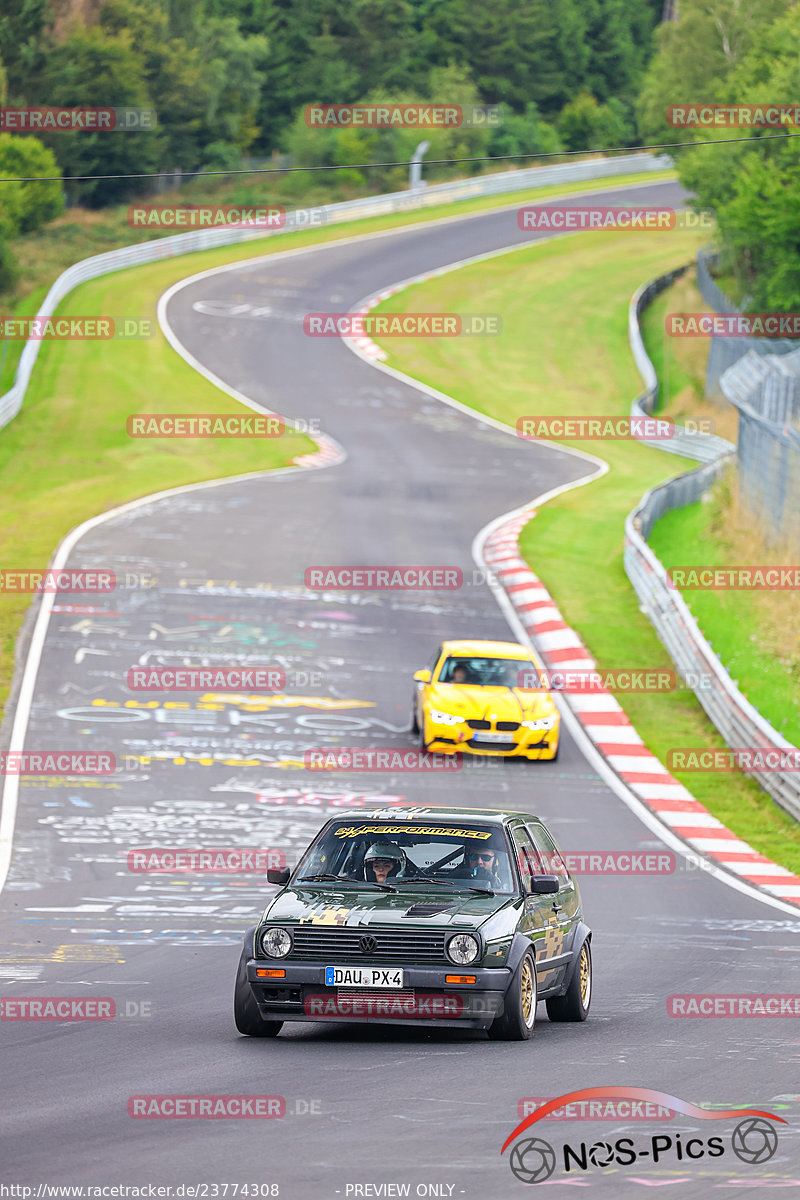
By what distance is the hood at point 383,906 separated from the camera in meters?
9.63

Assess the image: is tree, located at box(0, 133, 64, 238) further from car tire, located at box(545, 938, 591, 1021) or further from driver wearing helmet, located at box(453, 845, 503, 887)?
car tire, located at box(545, 938, 591, 1021)

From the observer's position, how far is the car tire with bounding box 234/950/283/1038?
31.7 feet

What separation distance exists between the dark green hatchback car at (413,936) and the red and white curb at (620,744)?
6195 mm

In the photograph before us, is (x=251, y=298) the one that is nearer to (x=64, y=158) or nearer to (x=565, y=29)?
(x=64, y=158)

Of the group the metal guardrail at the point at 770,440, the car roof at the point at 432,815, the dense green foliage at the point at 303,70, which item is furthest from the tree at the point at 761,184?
the car roof at the point at 432,815

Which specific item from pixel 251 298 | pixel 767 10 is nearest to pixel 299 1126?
pixel 251 298

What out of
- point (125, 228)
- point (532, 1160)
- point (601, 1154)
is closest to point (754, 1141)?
point (601, 1154)

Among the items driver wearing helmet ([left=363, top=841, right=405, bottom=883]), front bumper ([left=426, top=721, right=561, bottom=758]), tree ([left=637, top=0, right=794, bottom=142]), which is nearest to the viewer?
driver wearing helmet ([left=363, top=841, right=405, bottom=883])

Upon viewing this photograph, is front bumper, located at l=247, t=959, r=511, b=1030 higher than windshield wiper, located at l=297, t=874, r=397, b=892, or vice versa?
windshield wiper, located at l=297, t=874, r=397, b=892

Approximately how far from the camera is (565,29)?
4333 inches

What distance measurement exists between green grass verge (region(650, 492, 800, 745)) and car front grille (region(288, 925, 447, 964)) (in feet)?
41.8

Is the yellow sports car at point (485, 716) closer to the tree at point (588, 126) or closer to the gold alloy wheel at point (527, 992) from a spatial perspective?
the gold alloy wheel at point (527, 992)

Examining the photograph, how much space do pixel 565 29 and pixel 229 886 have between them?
Answer: 338ft

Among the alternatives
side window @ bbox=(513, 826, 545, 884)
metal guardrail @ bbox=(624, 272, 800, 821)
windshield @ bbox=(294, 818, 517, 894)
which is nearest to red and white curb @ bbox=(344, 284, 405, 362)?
metal guardrail @ bbox=(624, 272, 800, 821)
